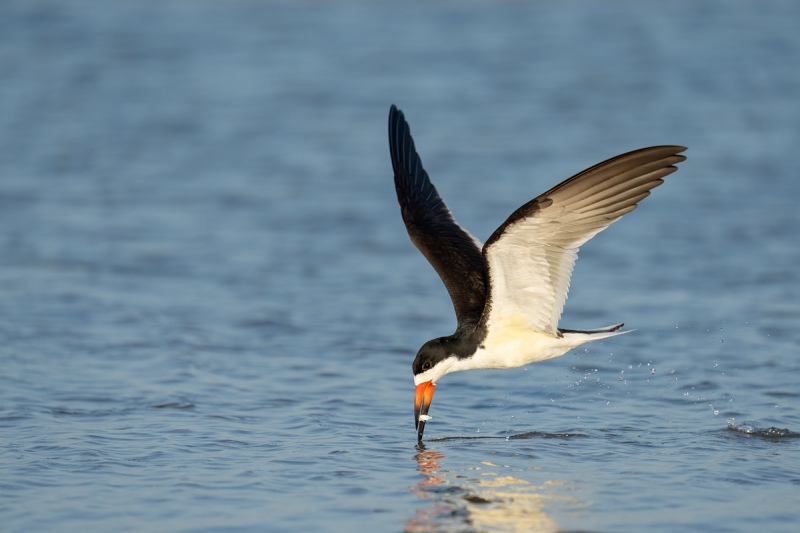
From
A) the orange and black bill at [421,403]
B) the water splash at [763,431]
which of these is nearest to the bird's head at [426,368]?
the orange and black bill at [421,403]

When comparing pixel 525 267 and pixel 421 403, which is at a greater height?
pixel 525 267

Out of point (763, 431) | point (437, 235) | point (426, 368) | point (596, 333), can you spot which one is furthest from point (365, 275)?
point (763, 431)

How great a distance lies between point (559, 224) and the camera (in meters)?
5.68

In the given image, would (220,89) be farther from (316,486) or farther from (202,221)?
(316,486)

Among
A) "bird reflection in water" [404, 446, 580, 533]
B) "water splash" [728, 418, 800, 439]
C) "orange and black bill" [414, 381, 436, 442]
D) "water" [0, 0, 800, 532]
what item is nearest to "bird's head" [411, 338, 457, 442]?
"orange and black bill" [414, 381, 436, 442]

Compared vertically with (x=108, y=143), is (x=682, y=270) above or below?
below

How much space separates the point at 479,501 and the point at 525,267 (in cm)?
126

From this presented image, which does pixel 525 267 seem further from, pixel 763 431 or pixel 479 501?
pixel 763 431

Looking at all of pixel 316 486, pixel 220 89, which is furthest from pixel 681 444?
pixel 220 89

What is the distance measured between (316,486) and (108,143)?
10.5m

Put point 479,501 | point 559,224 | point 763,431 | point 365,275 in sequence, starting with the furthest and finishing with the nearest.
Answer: point 365,275 → point 763,431 → point 559,224 → point 479,501

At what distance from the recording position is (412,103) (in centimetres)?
1633

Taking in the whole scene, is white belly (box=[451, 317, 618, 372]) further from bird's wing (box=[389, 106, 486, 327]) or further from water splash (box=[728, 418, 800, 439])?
water splash (box=[728, 418, 800, 439])

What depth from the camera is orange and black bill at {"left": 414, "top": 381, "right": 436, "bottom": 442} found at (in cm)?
616
